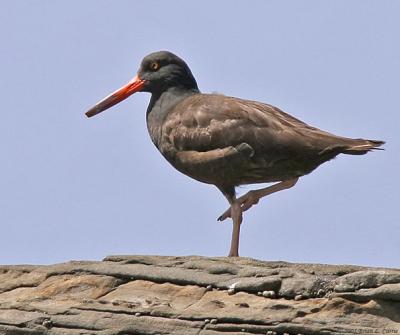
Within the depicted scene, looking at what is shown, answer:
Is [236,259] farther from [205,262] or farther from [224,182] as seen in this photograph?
[224,182]

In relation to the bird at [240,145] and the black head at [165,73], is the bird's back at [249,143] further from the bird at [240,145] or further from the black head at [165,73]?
the black head at [165,73]

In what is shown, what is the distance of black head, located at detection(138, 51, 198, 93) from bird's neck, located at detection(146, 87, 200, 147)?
2.9 inches

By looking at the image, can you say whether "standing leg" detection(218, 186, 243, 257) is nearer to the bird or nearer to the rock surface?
the bird

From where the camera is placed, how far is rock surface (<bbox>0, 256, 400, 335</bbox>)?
33.7 feet

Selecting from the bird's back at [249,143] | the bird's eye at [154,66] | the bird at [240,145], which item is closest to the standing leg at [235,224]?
the bird at [240,145]

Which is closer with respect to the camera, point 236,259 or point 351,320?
point 351,320

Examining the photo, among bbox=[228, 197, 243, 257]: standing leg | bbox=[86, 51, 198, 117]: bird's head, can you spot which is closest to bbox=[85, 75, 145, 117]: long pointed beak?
bbox=[86, 51, 198, 117]: bird's head

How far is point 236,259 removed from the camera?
1217cm

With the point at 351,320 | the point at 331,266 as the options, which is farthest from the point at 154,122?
the point at 351,320

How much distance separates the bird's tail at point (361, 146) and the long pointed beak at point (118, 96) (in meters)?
3.32

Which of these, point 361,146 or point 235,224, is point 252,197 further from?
point 361,146

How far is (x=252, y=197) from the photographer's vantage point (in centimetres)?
1483

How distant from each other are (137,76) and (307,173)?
293 cm

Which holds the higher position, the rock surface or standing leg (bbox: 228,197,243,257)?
standing leg (bbox: 228,197,243,257)
